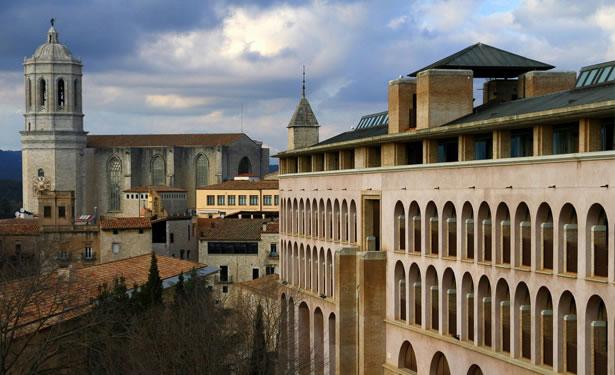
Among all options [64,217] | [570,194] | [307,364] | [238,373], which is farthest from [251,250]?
[570,194]

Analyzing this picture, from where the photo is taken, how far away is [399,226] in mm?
47250

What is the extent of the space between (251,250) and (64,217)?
1535 centimetres

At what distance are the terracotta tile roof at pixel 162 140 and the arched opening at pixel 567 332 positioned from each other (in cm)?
12978

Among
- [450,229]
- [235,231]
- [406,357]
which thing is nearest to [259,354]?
[406,357]

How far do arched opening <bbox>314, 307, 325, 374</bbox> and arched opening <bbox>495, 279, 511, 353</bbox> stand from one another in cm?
1599

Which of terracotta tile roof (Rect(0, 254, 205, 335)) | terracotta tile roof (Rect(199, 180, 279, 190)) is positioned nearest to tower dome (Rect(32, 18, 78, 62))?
terracotta tile roof (Rect(199, 180, 279, 190))

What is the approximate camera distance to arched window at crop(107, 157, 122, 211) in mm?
159500

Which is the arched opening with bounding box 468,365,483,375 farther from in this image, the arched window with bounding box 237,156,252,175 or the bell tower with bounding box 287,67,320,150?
the arched window with bounding box 237,156,252,175

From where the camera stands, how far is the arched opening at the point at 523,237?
3619cm

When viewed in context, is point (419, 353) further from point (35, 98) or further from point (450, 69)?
point (35, 98)

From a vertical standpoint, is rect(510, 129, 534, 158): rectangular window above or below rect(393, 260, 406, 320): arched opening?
above

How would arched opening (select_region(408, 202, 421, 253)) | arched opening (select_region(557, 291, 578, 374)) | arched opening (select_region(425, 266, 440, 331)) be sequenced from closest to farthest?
arched opening (select_region(557, 291, 578, 374)) < arched opening (select_region(425, 266, 440, 331)) < arched opening (select_region(408, 202, 421, 253))

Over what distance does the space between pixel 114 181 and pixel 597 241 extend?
5180 inches

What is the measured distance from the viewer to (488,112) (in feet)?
152
